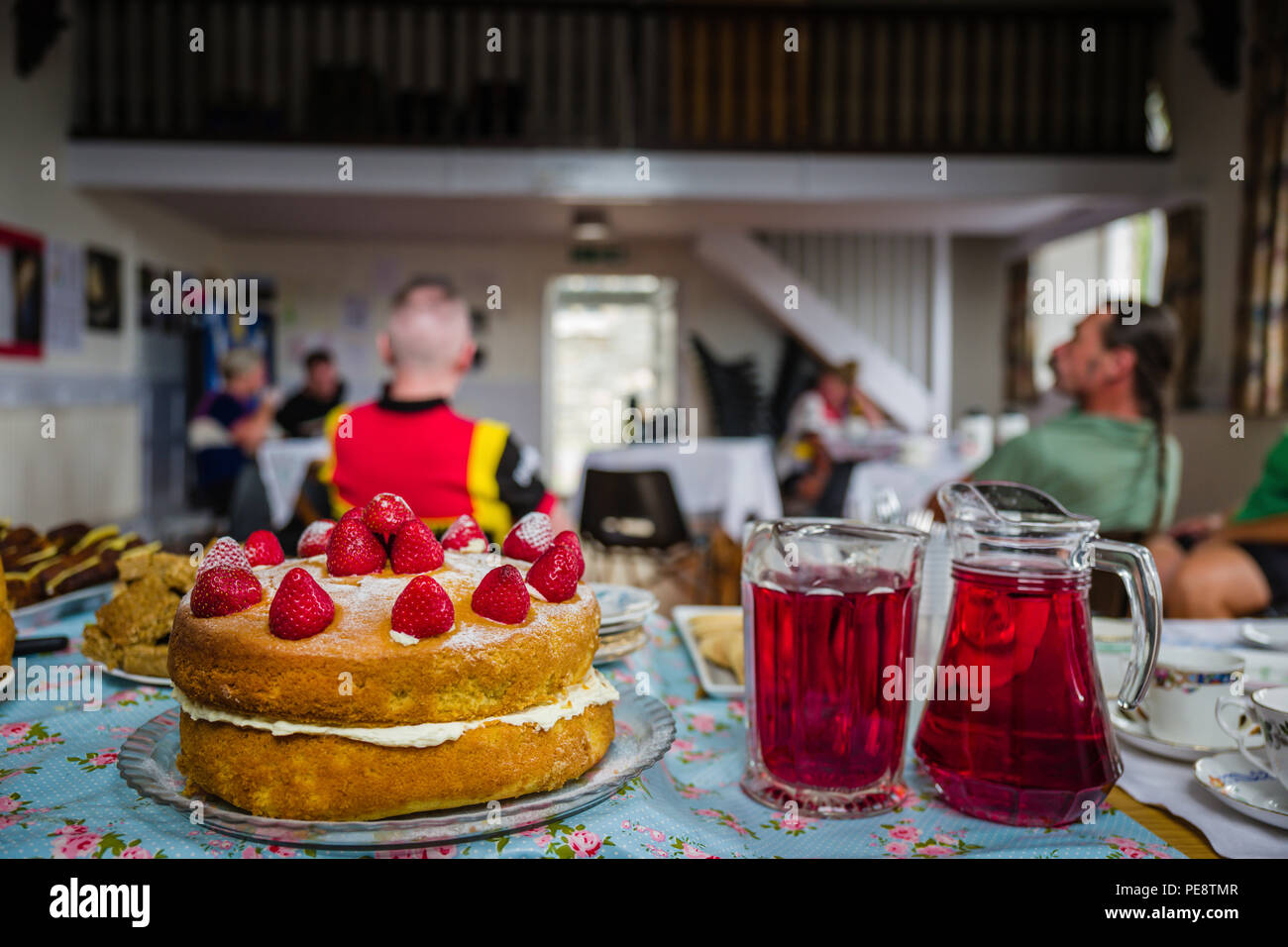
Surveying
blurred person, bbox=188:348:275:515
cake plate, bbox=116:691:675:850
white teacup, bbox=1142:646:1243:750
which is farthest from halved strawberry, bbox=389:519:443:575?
blurred person, bbox=188:348:275:515

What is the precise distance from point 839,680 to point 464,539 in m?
0.42

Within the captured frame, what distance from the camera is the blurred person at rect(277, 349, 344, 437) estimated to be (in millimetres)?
7010

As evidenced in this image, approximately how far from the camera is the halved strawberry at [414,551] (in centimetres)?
82

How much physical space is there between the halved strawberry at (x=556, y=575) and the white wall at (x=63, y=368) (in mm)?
6029

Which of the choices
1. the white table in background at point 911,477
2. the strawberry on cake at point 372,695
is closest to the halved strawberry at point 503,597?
the strawberry on cake at point 372,695

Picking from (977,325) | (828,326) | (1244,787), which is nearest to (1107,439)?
(1244,787)

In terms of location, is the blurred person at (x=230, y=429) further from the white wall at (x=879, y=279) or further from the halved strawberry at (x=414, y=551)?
the white wall at (x=879, y=279)

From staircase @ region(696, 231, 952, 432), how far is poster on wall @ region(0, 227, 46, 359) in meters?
5.32

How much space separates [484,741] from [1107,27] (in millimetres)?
8400

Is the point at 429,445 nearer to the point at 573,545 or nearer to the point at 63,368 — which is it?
the point at 573,545

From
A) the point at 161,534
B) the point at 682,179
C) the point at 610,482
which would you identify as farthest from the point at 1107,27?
the point at 161,534

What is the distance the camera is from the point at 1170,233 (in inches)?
264

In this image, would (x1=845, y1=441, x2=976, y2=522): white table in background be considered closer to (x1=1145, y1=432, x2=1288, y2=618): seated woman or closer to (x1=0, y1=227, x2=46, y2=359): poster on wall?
(x1=1145, y1=432, x2=1288, y2=618): seated woman

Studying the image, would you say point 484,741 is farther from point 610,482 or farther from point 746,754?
point 610,482
